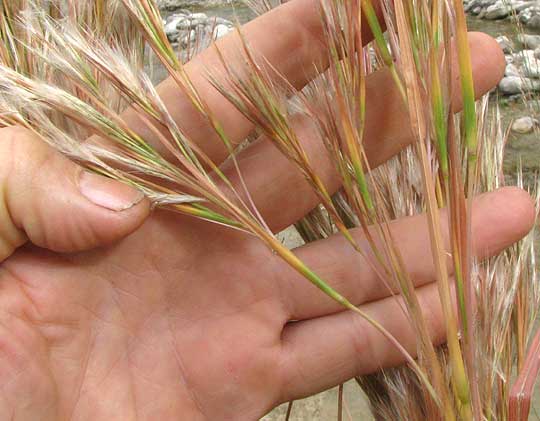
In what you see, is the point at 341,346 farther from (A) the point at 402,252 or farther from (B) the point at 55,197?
(B) the point at 55,197

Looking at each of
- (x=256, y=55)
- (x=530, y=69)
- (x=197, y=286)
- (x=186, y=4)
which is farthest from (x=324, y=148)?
(x=186, y=4)

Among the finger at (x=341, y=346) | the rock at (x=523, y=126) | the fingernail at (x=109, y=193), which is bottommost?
the rock at (x=523, y=126)

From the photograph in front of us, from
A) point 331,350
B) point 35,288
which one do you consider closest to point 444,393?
point 331,350

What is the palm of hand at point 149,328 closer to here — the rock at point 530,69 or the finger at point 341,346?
the finger at point 341,346

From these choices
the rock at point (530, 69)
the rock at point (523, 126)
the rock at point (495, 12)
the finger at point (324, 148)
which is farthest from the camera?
the rock at point (495, 12)

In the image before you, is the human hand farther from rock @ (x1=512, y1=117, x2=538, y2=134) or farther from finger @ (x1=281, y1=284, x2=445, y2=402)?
rock @ (x1=512, y1=117, x2=538, y2=134)

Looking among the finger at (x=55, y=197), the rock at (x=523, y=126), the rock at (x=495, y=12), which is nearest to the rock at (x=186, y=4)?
the rock at (x=495, y=12)

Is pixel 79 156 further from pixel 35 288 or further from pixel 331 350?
pixel 331 350

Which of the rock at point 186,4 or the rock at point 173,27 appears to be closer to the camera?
the rock at point 173,27
